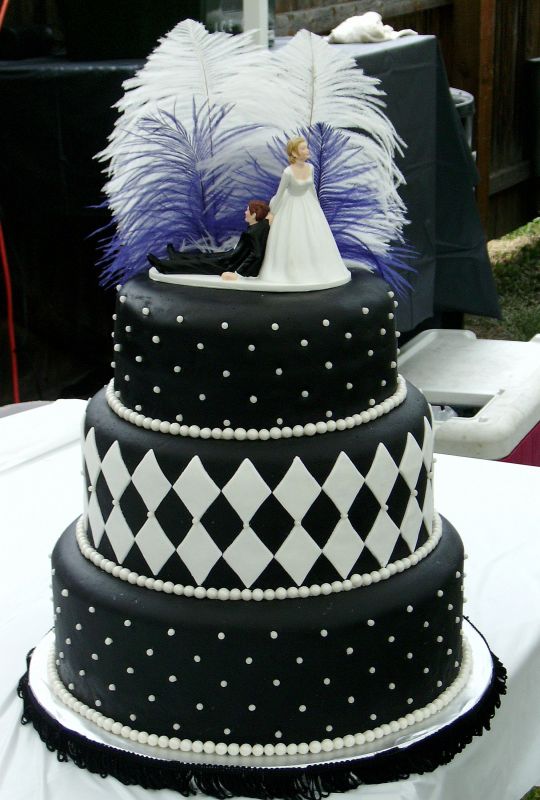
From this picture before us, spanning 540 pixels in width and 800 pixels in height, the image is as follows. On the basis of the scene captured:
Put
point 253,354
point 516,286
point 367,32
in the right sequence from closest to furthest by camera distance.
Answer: point 253,354
point 367,32
point 516,286

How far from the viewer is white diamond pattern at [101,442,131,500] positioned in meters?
1.25

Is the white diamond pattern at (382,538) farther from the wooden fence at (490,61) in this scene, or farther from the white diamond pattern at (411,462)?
the wooden fence at (490,61)

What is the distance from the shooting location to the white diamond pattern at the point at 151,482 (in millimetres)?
1210

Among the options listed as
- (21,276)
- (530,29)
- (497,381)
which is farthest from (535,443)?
(530,29)

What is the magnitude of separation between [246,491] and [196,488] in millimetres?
58

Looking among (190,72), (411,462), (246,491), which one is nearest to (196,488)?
(246,491)

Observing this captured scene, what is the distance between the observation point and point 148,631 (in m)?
1.22

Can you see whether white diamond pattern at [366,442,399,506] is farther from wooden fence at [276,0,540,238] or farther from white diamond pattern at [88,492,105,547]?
wooden fence at [276,0,540,238]

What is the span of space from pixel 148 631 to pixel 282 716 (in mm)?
183

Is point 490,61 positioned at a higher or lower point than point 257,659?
higher

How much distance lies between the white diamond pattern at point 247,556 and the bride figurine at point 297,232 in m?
0.30

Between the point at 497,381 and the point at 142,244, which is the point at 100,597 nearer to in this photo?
the point at 142,244

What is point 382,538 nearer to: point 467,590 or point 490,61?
point 467,590

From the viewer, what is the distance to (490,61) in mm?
5387
